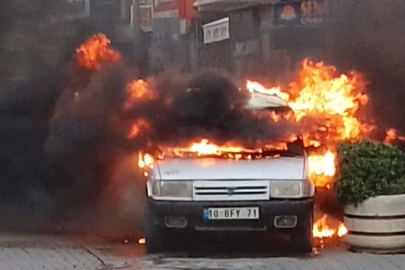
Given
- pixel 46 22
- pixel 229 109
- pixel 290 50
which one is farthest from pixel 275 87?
pixel 46 22

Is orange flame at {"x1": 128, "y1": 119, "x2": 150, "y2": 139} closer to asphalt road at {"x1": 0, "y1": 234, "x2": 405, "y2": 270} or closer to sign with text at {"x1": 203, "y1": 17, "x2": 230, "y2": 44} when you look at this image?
asphalt road at {"x1": 0, "y1": 234, "x2": 405, "y2": 270}

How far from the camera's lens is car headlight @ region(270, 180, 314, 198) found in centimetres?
1046

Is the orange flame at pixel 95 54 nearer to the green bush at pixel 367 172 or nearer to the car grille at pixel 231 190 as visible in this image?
the car grille at pixel 231 190

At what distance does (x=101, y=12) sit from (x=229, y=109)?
3871 mm

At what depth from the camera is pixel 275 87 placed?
46.0 feet

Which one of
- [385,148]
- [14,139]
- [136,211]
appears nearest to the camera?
[385,148]

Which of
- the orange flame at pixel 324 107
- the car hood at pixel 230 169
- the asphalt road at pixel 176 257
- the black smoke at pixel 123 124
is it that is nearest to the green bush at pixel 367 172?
the orange flame at pixel 324 107

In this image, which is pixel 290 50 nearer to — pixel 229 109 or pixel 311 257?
→ pixel 229 109

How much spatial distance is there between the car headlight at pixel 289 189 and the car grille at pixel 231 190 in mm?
73

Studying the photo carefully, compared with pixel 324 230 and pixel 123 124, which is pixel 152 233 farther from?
pixel 324 230

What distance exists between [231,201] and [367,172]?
1.64 metres

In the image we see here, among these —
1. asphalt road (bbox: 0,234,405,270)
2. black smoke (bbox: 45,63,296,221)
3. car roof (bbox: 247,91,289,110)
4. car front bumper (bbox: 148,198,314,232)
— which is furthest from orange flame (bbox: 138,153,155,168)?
car roof (bbox: 247,91,289,110)

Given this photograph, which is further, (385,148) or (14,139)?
(14,139)

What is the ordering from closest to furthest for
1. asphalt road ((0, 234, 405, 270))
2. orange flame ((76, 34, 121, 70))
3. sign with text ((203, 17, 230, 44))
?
asphalt road ((0, 234, 405, 270)) → orange flame ((76, 34, 121, 70)) → sign with text ((203, 17, 230, 44))
